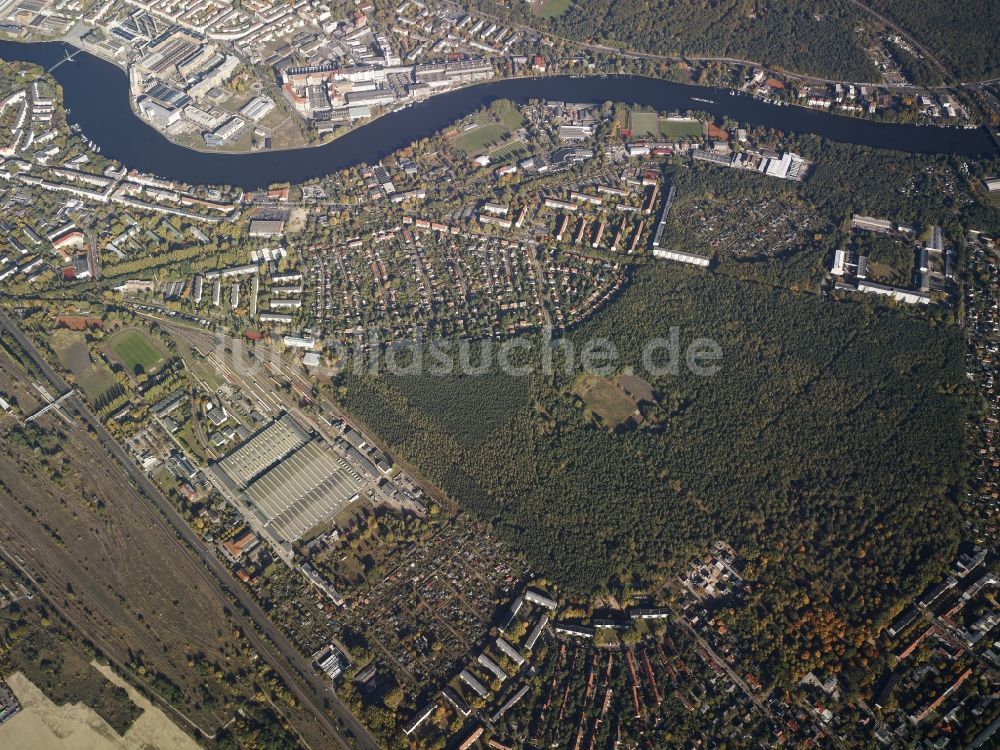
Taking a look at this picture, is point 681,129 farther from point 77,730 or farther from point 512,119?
point 77,730

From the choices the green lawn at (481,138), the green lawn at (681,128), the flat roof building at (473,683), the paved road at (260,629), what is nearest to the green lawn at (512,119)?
the green lawn at (481,138)

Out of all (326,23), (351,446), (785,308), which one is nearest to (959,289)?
(785,308)

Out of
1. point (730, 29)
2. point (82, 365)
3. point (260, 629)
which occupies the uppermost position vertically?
point (730, 29)

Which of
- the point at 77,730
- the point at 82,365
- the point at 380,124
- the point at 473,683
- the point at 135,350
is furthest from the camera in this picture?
the point at 380,124

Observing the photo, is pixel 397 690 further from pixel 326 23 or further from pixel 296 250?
pixel 326 23

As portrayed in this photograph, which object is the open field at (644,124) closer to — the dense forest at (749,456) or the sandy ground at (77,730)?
the dense forest at (749,456)

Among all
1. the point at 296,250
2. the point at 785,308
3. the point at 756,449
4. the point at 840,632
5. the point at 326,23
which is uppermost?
the point at 326,23

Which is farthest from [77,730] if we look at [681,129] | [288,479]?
[681,129]
